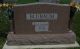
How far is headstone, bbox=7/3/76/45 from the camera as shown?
6137 millimetres

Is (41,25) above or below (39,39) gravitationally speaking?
above

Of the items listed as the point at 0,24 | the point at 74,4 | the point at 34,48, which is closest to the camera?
the point at 34,48

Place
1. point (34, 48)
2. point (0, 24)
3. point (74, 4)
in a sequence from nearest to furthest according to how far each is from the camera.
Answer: point (34, 48) < point (74, 4) < point (0, 24)

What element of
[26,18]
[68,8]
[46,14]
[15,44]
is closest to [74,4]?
[68,8]

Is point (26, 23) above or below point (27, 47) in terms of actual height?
above

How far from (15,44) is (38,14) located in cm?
78

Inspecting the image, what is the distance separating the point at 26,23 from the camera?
6203 mm

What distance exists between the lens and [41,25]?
6.23 meters

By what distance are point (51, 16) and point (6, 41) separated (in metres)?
1.12

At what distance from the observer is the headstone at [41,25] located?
614 centimetres

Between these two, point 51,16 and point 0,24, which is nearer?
point 51,16

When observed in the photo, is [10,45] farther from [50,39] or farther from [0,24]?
[0,24]

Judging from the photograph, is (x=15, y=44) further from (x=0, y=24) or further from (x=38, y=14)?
(x=0, y=24)

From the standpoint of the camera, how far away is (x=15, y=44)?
620cm
